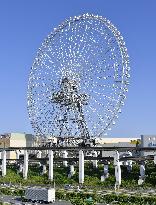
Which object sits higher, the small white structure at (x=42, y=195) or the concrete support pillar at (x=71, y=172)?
the concrete support pillar at (x=71, y=172)

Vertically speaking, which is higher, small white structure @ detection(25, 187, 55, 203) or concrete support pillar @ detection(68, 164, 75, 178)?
concrete support pillar @ detection(68, 164, 75, 178)

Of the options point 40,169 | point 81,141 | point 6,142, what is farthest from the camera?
point 6,142

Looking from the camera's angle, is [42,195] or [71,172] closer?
[42,195]

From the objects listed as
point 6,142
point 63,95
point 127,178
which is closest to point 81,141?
point 63,95

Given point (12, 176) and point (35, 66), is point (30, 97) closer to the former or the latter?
point (35, 66)

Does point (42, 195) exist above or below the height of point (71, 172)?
below

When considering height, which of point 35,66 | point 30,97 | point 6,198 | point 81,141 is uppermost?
point 35,66

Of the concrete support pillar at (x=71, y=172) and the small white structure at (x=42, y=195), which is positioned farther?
the concrete support pillar at (x=71, y=172)

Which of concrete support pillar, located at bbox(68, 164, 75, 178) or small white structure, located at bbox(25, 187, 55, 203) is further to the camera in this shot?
concrete support pillar, located at bbox(68, 164, 75, 178)

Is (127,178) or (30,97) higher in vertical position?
(30,97)

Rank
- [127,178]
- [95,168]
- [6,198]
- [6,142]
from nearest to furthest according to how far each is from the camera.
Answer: [6,198]
[127,178]
[95,168]
[6,142]

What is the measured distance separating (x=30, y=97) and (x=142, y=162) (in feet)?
122

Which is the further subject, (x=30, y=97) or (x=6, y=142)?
(x=6, y=142)

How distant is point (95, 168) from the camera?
332 feet
